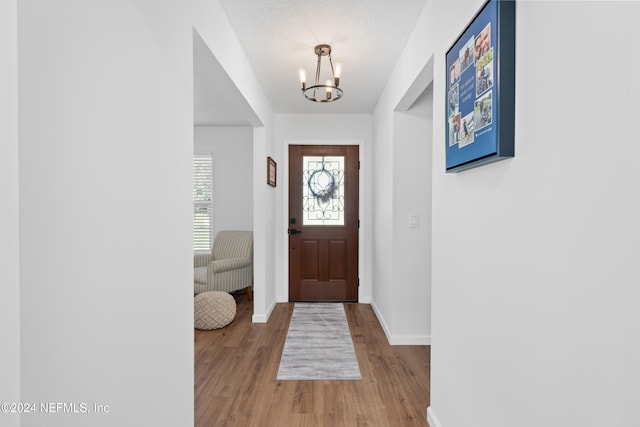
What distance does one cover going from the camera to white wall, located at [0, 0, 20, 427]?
69 cm

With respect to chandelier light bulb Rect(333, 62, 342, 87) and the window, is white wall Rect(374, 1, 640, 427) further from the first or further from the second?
the window

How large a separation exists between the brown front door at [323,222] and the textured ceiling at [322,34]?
1.21 m

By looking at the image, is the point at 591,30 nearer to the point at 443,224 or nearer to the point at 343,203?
the point at 443,224

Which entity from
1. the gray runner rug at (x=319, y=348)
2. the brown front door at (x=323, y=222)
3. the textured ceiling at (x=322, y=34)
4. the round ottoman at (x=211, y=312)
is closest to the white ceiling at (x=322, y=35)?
the textured ceiling at (x=322, y=34)

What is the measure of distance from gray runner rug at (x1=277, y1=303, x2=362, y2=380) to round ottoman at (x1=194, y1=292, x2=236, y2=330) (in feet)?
2.26

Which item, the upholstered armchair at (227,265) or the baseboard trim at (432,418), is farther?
the upholstered armchair at (227,265)

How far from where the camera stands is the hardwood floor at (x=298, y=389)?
7.02ft

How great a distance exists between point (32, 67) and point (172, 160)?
75 centimetres

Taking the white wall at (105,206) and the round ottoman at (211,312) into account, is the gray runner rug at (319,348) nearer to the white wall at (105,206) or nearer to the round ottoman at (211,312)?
the round ottoman at (211,312)

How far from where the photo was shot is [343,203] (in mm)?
4820

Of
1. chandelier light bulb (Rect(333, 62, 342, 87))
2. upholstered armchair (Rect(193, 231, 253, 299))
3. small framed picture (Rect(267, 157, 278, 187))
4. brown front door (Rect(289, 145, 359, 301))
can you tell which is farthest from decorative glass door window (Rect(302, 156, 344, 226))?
chandelier light bulb (Rect(333, 62, 342, 87))

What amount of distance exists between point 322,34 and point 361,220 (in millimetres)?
2607

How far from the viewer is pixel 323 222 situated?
4832mm

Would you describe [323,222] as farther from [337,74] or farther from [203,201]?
[337,74]
